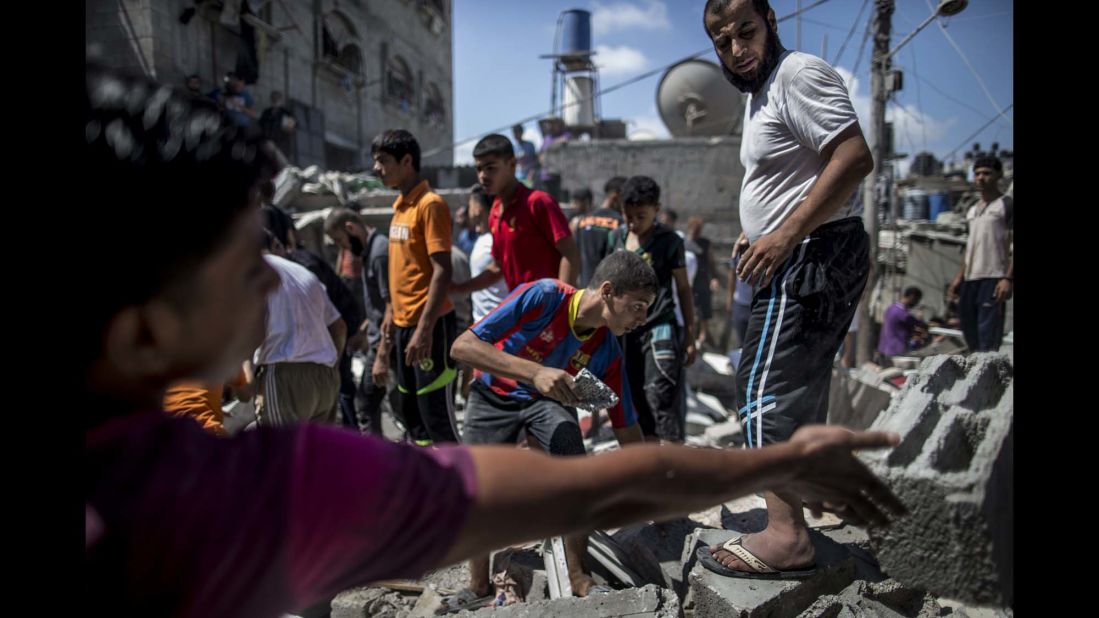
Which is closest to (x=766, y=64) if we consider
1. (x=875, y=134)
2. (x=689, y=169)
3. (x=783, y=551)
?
(x=783, y=551)

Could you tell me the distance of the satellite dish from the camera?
15.2 metres

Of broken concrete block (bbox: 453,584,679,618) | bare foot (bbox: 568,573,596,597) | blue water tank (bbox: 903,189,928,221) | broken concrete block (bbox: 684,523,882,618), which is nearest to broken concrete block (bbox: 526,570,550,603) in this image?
bare foot (bbox: 568,573,596,597)

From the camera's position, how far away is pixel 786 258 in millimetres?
2340

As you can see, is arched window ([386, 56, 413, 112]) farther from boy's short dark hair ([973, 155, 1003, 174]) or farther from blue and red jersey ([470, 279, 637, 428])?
blue and red jersey ([470, 279, 637, 428])

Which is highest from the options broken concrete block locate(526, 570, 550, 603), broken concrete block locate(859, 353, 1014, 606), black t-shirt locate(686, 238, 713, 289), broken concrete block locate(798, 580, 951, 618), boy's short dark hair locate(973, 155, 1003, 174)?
boy's short dark hair locate(973, 155, 1003, 174)

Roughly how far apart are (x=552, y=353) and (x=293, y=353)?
4.43 ft

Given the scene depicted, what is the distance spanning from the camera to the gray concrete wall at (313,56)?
39.2ft

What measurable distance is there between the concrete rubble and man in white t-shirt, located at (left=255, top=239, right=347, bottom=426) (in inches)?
37.6

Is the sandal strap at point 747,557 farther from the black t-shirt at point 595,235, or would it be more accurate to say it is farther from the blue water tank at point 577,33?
the blue water tank at point 577,33

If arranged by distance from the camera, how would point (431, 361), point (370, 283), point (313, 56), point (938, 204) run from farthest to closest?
point (938, 204) → point (313, 56) → point (370, 283) → point (431, 361)

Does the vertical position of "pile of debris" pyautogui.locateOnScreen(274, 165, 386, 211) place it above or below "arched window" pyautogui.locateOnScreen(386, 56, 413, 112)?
below

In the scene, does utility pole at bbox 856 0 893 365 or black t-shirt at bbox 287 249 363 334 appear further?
utility pole at bbox 856 0 893 365

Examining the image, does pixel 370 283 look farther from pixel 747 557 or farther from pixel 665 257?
pixel 747 557
